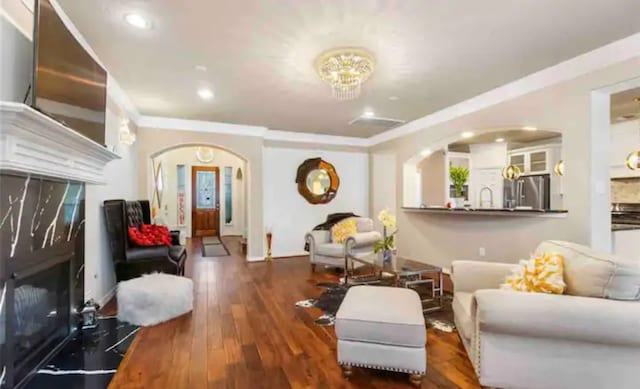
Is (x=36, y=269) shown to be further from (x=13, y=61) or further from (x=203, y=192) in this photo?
(x=203, y=192)

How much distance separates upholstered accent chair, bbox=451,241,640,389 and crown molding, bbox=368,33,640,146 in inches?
83.1

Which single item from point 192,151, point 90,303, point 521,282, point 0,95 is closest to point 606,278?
point 521,282

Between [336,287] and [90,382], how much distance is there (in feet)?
9.09

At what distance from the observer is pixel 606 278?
1.70 m

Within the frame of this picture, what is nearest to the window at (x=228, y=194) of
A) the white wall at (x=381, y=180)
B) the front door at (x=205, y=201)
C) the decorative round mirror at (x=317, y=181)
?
the front door at (x=205, y=201)

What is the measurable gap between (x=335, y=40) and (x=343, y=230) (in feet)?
10.1

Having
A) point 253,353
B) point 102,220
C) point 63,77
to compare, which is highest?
point 63,77

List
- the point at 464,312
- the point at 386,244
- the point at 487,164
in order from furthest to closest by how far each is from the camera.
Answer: the point at 487,164 < the point at 386,244 < the point at 464,312

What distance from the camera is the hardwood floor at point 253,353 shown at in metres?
2.04

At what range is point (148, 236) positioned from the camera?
3.96 metres

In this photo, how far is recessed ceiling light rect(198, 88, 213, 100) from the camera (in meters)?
3.99

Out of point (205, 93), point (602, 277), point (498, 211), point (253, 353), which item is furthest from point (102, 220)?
point (498, 211)

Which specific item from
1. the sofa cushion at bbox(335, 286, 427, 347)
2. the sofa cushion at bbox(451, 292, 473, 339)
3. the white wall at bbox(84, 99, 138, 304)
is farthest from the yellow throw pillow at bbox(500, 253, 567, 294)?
the white wall at bbox(84, 99, 138, 304)

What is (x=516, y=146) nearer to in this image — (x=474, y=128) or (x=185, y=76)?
(x=474, y=128)
